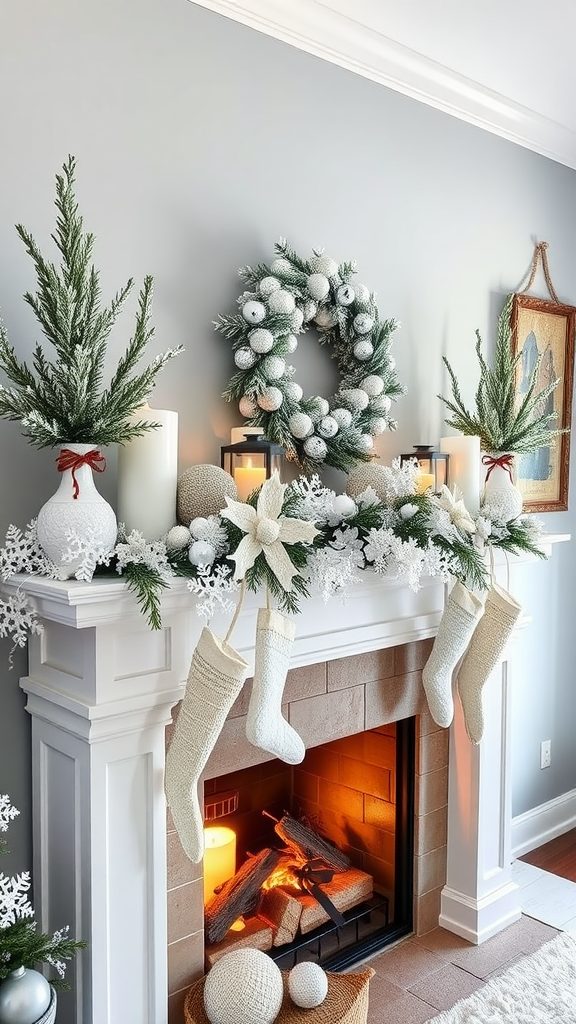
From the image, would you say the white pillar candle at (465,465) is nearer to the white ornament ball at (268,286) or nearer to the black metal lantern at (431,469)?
the black metal lantern at (431,469)

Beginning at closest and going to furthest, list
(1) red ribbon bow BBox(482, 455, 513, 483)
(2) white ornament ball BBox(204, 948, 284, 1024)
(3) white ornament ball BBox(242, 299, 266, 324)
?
(2) white ornament ball BBox(204, 948, 284, 1024) < (3) white ornament ball BBox(242, 299, 266, 324) < (1) red ribbon bow BBox(482, 455, 513, 483)

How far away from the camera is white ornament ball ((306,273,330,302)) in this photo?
1.87m

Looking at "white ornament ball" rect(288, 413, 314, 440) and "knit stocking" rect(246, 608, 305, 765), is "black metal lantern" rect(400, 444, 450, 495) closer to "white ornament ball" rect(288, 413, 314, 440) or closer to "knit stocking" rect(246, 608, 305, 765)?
"white ornament ball" rect(288, 413, 314, 440)

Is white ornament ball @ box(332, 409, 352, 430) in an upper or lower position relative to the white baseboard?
upper

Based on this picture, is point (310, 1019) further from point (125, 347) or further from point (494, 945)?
point (125, 347)

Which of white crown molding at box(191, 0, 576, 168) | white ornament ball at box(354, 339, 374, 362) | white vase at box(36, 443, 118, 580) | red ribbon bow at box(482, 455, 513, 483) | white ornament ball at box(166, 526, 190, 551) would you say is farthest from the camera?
red ribbon bow at box(482, 455, 513, 483)

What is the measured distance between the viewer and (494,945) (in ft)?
7.25

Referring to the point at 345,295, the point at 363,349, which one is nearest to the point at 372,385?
the point at 363,349

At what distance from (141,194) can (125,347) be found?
34cm

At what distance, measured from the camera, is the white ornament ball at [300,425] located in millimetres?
1848

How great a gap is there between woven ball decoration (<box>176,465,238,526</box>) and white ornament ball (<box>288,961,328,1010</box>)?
3.27 ft

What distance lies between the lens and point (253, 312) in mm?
1756

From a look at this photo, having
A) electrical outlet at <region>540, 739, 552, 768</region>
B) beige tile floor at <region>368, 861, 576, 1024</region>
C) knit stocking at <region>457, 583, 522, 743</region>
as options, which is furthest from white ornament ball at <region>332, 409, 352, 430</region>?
electrical outlet at <region>540, 739, 552, 768</region>

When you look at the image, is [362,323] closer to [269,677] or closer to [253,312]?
[253,312]
